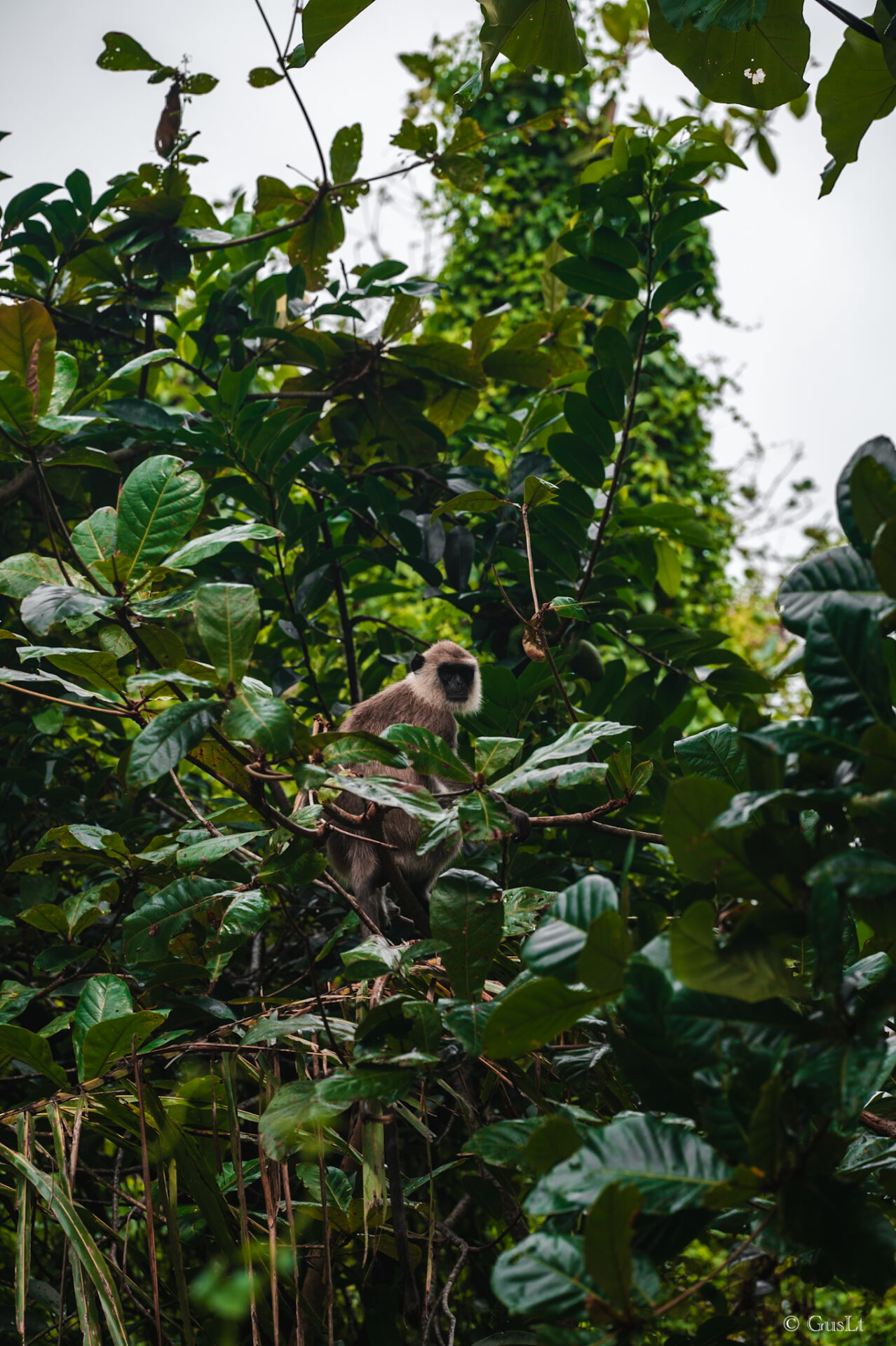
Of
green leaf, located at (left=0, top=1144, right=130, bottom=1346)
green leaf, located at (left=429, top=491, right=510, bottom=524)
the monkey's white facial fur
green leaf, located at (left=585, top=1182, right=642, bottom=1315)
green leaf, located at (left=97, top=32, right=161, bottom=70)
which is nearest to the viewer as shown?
green leaf, located at (left=585, top=1182, right=642, bottom=1315)

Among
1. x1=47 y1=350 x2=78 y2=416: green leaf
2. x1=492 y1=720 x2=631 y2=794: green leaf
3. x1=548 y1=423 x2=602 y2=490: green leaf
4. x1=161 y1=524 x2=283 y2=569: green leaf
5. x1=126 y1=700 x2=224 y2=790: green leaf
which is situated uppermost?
x1=47 y1=350 x2=78 y2=416: green leaf

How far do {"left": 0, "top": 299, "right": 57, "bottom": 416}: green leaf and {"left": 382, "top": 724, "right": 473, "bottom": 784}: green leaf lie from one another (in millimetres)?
1028

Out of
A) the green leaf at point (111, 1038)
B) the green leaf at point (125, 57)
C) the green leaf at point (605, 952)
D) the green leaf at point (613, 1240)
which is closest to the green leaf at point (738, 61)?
the green leaf at point (605, 952)

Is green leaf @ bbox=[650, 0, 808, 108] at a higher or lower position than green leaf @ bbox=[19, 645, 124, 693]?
higher

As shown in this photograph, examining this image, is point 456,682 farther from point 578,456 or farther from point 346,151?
point 346,151

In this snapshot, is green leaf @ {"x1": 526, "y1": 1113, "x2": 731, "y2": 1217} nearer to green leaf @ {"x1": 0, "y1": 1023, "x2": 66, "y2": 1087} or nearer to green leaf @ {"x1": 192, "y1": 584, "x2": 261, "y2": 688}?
green leaf @ {"x1": 192, "y1": 584, "x2": 261, "y2": 688}

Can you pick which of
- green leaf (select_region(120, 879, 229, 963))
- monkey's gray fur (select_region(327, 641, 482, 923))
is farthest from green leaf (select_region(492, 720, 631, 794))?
monkey's gray fur (select_region(327, 641, 482, 923))

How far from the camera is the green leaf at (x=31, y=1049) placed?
150 centimetres

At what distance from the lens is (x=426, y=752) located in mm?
1287

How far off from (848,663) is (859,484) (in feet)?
0.57

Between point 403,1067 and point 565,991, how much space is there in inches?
11.9

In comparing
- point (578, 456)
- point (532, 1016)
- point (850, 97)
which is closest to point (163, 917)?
point (532, 1016)

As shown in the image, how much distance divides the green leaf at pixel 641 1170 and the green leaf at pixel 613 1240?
2 centimetres

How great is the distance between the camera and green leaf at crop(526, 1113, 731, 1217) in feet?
2.54
